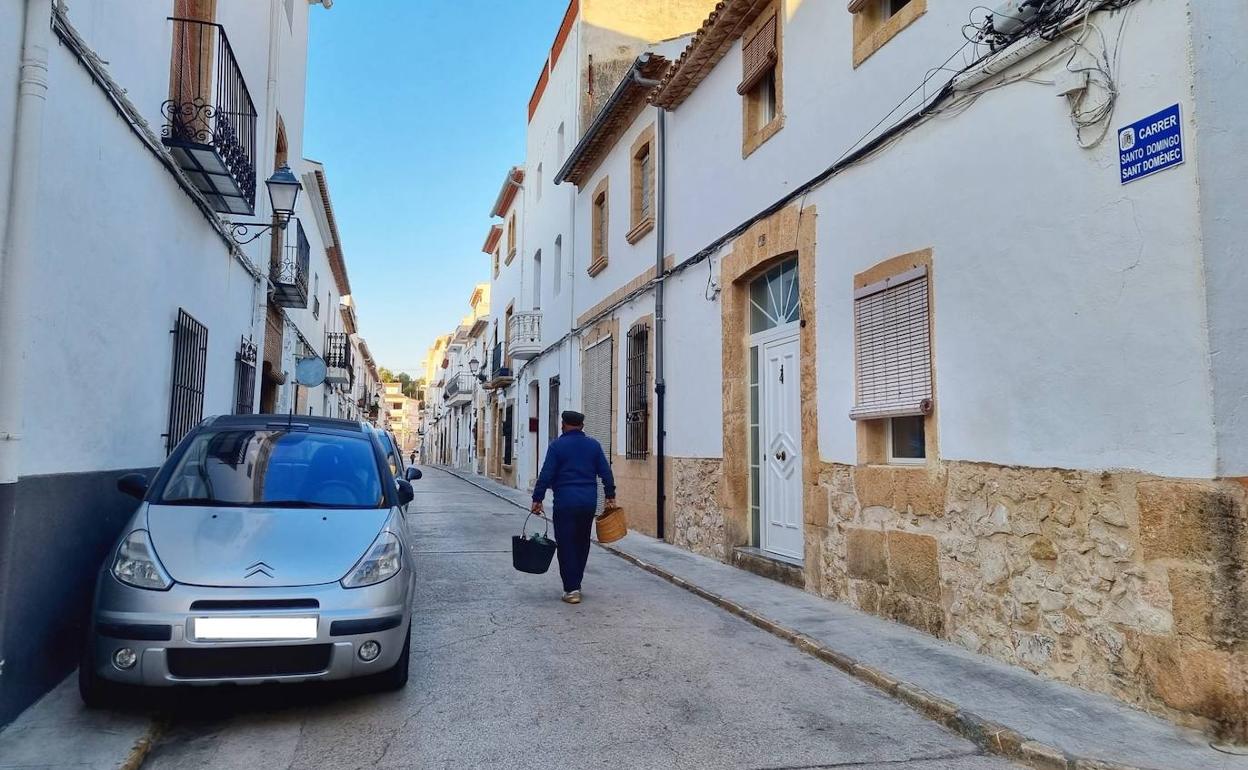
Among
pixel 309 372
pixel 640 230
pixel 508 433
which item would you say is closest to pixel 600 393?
pixel 640 230

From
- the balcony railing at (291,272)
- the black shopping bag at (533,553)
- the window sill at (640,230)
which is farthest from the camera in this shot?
the balcony railing at (291,272)

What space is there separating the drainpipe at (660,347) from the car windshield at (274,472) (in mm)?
6348

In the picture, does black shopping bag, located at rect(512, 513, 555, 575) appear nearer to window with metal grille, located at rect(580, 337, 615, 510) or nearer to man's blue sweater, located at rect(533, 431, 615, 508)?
man's blue sweater, located at rect(533, 431, 615, 508)

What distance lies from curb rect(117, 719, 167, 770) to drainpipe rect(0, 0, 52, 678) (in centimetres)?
83

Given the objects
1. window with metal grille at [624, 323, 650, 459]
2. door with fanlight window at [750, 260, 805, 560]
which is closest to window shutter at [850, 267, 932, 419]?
door with fanlight window at [750, 260, 805, 560]

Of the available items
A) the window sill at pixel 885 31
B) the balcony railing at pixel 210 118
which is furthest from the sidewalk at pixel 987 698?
the balcony railing at pixel 210 118

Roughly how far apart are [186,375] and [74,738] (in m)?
4.16

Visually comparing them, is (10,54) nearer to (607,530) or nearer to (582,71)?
(607,530)

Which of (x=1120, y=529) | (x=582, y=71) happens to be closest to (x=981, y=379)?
(x=1120, y=529)

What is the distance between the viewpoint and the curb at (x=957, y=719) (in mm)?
3537

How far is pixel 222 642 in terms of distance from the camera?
3672mm

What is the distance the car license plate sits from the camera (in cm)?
367

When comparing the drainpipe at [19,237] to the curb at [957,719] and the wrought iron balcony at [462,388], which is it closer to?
the curb at [957,719]

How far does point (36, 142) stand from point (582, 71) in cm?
1397
